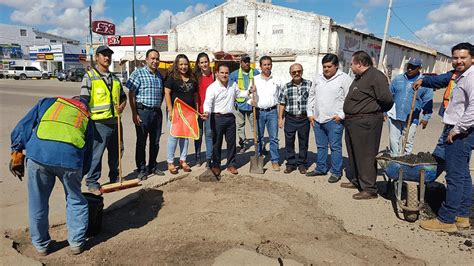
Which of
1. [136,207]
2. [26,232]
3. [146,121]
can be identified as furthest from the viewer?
[146,121]

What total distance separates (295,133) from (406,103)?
6.12ft

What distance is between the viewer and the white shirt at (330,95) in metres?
5.12

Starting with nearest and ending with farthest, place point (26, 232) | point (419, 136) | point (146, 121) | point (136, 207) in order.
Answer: point (26, 232) < point (136, 207) < point (146, 121) < point (419, 136)

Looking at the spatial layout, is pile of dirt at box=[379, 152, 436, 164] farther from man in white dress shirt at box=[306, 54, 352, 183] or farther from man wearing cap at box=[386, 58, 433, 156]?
man wearing cap at box=[386, 58, 433, 156]

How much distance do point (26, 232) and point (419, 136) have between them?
9.05 m

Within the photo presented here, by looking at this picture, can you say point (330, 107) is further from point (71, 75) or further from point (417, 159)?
point (71, 75)

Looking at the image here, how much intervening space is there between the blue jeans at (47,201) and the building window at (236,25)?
23.2m

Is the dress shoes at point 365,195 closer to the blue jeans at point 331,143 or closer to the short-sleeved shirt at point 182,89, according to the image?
the blue jeans at point 331,143

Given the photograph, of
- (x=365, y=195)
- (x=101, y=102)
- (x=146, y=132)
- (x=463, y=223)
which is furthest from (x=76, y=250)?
(x=463, y=223)

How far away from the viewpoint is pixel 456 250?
337 cm

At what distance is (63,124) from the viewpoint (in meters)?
2.95

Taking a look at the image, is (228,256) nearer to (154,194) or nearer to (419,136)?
(154,194)

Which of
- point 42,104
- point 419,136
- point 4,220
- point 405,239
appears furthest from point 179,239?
point 419,136

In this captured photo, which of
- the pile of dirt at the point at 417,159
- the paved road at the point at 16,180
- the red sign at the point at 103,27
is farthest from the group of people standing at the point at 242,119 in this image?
the red sign at the point at 103,27
